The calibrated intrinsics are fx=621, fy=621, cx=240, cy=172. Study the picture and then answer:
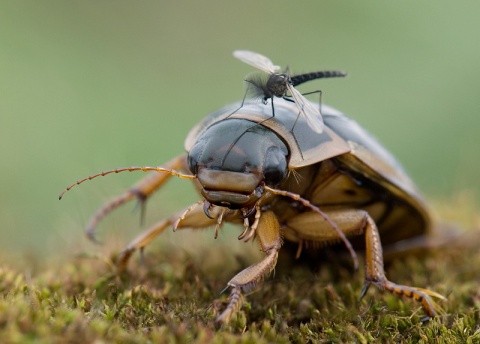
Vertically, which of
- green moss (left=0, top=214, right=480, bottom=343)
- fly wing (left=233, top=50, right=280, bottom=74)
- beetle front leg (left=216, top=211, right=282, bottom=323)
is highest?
fly wing (left=233, top=50, right=280, bottom=74)

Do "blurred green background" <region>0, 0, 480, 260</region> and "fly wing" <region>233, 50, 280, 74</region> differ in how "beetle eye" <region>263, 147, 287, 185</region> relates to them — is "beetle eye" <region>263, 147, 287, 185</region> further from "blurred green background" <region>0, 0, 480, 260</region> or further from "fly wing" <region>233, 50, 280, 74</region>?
"blurred green background" <region>0, 0, 480, 260</region>

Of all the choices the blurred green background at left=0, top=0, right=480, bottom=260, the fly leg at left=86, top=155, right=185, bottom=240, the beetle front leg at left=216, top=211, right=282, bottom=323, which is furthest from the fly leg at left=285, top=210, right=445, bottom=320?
the blurred green background at left=0, top=0, right=480, bottom=260

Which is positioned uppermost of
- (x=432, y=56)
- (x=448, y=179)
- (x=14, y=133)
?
(x=432, y=56)

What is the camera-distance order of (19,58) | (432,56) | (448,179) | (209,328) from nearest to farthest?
(209,328), (448,179), (19,58), (432,56)

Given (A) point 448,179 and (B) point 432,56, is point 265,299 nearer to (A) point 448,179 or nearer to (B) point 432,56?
(A) point 448,179

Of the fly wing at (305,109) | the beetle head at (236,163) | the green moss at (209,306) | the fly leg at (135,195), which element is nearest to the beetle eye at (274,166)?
the beetle head at (236,163)

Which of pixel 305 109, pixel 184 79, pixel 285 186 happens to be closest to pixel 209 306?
pixel 285 186

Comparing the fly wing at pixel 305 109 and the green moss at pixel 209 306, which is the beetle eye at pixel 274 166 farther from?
the green moss at pixel 209 306

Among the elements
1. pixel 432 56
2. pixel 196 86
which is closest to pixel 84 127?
pixel 196 86
